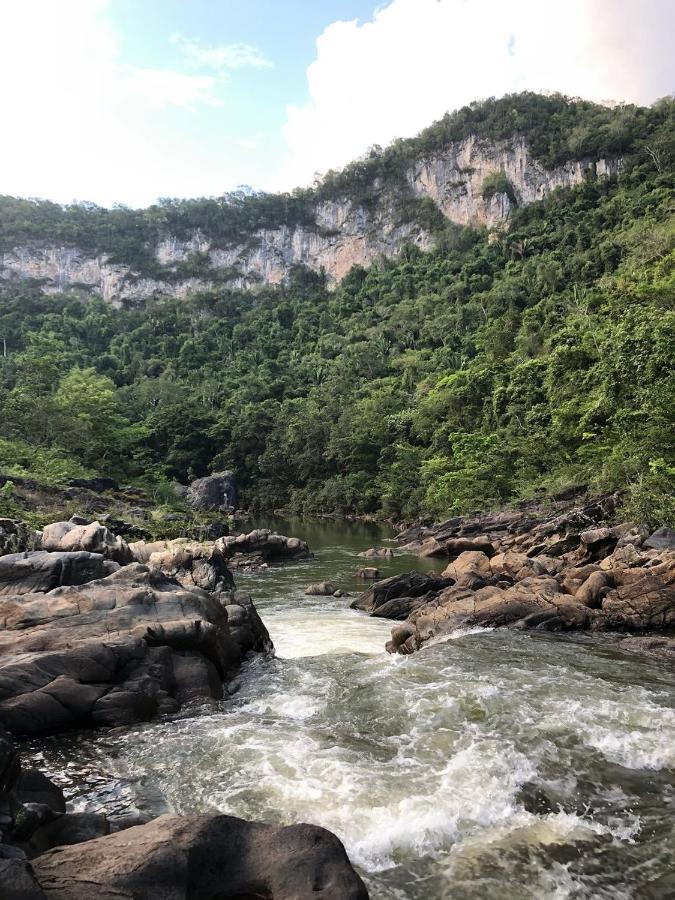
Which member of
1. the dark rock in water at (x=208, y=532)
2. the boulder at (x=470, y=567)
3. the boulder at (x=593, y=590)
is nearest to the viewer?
the boulder at (x=593, y=590)

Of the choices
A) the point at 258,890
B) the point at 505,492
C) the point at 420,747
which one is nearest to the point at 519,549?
the point at 505,492

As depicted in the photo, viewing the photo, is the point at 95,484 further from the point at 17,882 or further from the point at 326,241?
the point at 326,241

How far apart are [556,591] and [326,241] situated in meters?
119

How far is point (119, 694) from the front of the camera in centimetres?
897

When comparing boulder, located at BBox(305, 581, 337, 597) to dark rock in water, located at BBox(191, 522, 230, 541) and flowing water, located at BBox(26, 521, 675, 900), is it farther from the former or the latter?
dark rock in water, located at BBox(191, 522, 230, 541)

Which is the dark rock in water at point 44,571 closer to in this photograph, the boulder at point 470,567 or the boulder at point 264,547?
the boulder at point 470,567

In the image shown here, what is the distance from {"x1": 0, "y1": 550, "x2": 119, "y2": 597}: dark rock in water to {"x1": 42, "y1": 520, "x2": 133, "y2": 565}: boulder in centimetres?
311

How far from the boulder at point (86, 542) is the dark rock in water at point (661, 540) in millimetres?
15585

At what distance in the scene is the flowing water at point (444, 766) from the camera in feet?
18.3

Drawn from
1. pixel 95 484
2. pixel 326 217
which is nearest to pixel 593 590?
pixel 95 484

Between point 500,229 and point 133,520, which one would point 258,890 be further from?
point 500,229

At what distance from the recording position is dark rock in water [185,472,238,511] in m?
54.2

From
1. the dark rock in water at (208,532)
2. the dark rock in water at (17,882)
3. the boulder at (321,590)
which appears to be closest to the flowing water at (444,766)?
the dark rock in water at (17,882)

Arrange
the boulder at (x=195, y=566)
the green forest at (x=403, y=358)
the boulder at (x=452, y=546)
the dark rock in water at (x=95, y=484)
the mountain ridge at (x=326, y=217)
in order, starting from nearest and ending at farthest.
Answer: the boulder at (x=195, y=566) < the boulder at (x=452, y=546) < the green forest at (x=403, y=358) < the dark rock in water at (x=95, y=484) < the mountain ridge at (x=326, y=217)
